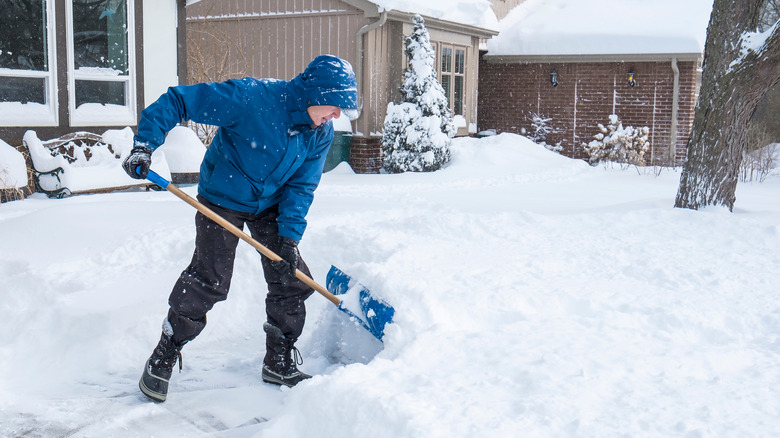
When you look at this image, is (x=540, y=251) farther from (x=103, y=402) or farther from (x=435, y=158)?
(x=435, y=158)

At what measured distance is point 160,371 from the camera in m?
3.62

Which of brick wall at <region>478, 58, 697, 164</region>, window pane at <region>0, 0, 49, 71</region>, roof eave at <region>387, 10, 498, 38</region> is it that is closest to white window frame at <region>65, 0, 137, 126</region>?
window pane at <region>0, 0, 49, 71</region>

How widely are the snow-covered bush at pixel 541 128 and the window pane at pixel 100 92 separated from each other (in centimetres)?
1038

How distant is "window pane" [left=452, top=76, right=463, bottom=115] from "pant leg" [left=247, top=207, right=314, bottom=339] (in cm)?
1218

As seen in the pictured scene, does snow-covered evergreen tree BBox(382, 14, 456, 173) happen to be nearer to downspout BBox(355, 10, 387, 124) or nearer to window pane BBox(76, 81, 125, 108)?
downspout BBox(355, 10, 387, 124)

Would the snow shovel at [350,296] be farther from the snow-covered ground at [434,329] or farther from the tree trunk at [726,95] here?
the tree trunk at [726,95]

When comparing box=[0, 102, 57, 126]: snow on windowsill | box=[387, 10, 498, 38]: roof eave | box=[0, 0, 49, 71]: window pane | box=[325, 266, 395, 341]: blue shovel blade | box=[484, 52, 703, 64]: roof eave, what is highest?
box=[387, 10, 498, 38]: roof eave

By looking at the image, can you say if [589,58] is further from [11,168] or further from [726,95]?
[11,168]

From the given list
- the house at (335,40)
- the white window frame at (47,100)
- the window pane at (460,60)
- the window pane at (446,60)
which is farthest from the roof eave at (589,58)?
the white window frame at (47,100)

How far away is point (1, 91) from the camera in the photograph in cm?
843

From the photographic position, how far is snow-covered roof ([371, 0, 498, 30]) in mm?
12773

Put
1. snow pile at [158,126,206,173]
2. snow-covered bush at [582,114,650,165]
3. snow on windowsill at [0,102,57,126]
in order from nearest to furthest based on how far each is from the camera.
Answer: snow on windowsill at [0,102,57,126], snow pile at [158,126,206,173], snow-covered bush at [582,114,650,165]

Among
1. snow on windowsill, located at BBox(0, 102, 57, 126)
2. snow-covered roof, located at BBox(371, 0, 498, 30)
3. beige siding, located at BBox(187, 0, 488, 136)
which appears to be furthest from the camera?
beige siding, located at BBox(187, 0, 488, 136)

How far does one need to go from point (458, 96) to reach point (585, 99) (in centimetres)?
315
